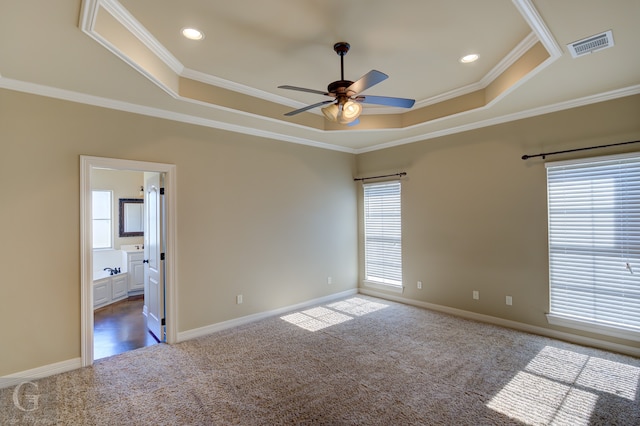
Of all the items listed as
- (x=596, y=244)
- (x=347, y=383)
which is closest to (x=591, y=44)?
(x=596, y=244)

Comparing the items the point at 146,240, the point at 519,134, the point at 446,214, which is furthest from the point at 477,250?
the point at 146,240

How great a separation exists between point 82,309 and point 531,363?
4758mm

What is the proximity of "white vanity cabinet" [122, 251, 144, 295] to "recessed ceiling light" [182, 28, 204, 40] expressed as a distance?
17.4 feet

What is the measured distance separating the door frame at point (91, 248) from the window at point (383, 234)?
11.6ft

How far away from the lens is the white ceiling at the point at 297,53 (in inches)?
88.4

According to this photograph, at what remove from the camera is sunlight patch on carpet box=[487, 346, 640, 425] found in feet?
8.07

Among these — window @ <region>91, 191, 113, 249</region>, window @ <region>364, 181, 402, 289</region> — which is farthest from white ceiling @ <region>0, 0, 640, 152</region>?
window @ <region>91, 191, 113, 249</region>

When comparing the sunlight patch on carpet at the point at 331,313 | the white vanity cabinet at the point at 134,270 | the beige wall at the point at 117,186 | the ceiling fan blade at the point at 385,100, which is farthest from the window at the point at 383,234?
the beige wall at the point at 117,186

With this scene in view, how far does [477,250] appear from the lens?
462 cm

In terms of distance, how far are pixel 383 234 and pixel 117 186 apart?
5.96 m

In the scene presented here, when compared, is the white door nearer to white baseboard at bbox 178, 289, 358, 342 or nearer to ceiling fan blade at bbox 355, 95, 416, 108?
white baseboard at bbox 178, 289, 358, 342

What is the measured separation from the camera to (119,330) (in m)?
4.53

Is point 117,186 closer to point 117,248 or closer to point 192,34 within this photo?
point 117,248

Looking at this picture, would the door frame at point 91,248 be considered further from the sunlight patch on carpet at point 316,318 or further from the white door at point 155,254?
the sunlight patch on carpet at point 316,318
